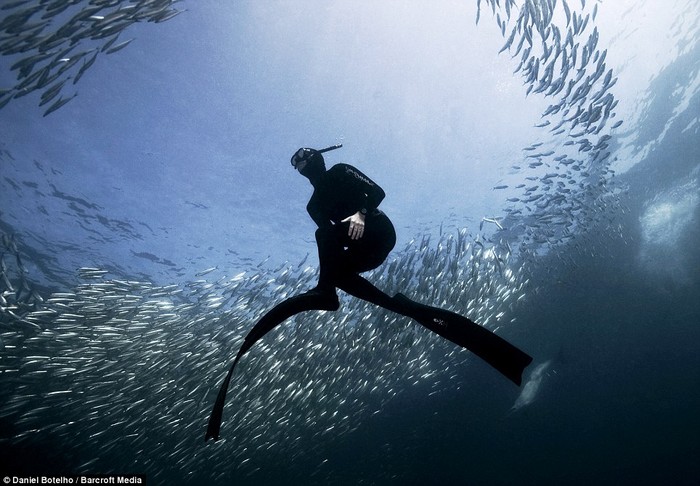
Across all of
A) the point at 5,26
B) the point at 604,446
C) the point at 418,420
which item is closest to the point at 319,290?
the point at 5,26

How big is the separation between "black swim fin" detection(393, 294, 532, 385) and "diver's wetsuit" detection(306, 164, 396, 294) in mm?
613

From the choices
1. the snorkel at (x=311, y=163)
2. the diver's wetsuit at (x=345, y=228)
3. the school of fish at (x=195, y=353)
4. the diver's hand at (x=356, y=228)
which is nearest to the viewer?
the diver's hand at (x=356, y=228)

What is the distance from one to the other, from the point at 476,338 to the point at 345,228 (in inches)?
68.6

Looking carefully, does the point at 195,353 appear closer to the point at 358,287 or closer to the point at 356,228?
the point at 358,287

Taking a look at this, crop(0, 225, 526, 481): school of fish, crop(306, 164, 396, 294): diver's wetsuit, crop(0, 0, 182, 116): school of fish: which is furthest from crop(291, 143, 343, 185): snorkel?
crop(0, 225, 526, 481): school of fish

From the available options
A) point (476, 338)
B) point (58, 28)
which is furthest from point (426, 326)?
point (58, 28)

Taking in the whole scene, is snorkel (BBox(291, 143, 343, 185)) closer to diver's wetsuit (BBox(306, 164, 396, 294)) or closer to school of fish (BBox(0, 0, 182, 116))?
diver's wetsuit (BBox(306, 164, 396, 294))

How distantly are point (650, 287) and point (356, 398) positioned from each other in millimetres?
19740

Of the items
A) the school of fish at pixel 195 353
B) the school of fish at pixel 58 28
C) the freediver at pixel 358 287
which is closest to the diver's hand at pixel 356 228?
the freediver at pixel 358 287

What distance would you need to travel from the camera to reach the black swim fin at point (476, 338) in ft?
10.9

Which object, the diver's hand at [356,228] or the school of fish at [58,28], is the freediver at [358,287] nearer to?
the diver's hand at [356,228]

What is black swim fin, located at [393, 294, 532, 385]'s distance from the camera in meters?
3.33

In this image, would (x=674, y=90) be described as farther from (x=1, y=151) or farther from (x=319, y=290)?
(x=1, y=151)

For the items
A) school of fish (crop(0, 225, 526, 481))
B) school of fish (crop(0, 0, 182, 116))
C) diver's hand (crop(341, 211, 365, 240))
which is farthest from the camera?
school of fish (crop(0, 225, 526, 481))
